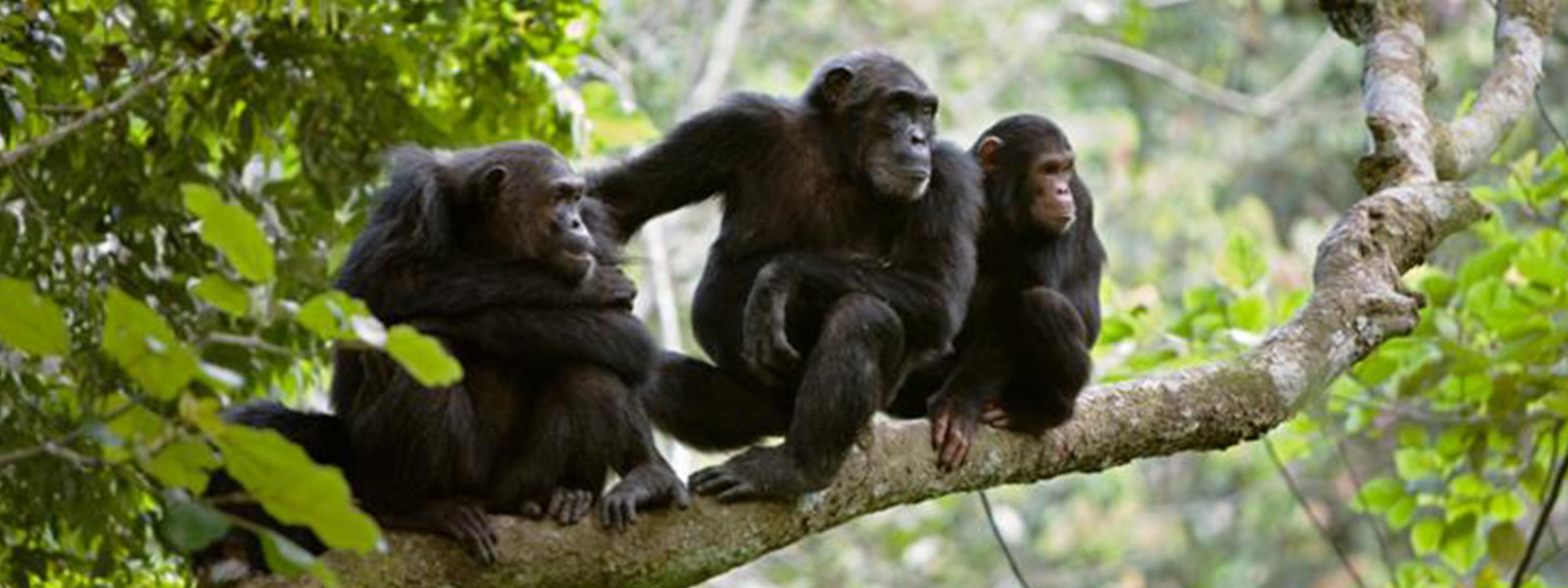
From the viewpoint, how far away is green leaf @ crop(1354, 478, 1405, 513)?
709 centimetres

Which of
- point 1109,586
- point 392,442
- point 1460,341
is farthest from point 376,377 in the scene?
point 1109,586

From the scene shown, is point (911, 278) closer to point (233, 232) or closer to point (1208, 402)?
point (1208, 402)

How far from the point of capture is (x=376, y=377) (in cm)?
455

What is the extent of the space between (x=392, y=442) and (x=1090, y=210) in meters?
2.60

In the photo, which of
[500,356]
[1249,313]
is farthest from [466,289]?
[1249,313]

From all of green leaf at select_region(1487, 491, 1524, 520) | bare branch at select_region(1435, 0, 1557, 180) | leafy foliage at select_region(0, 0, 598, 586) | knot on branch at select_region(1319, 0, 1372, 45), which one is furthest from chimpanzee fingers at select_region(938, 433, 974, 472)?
green leaf at select_region(1487, 491, 1524, 520)

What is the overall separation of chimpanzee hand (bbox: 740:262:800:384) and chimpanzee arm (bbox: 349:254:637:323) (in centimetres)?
39

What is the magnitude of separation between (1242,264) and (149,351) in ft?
18.0

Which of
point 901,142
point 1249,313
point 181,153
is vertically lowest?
point 1249,313

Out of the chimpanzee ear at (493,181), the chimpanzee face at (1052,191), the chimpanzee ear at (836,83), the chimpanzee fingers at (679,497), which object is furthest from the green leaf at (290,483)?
the chimpanzee face at (1052,191)

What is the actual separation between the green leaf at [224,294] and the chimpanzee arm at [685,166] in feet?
9.36

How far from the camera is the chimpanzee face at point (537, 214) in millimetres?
4852

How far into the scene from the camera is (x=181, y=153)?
223 inches

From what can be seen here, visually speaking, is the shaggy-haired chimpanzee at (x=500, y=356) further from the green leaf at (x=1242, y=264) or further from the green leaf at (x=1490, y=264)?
the green leaf at (x=1490, y=264)
